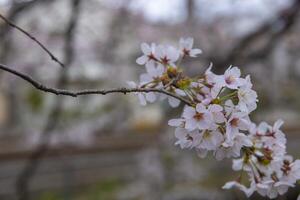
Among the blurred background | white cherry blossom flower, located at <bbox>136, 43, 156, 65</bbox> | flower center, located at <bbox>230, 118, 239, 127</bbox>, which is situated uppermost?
the blurred background

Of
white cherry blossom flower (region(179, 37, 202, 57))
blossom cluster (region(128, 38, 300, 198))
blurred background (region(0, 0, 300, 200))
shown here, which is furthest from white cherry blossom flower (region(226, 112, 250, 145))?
blurred background (region(0, 0, 300, 200))

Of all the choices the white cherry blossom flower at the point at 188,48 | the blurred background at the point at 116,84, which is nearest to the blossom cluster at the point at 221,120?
the white cherry blossom flower at the point at 188,48

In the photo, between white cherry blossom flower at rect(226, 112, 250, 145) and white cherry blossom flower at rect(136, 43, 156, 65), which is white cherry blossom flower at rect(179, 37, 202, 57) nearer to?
white cherry blossom flower at rect(136, 43, 156, 65)

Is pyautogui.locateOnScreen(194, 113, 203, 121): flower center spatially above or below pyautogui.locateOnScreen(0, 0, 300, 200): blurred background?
below

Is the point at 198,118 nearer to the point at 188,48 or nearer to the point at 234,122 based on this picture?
the point at 234,122

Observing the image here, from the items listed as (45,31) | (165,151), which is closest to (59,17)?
(45,31)

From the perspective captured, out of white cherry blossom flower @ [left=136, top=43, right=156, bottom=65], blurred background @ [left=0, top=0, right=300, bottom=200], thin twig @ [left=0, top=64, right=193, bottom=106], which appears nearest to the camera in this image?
thin twig @ [left=0, top=64, right=193, bottom=106]
